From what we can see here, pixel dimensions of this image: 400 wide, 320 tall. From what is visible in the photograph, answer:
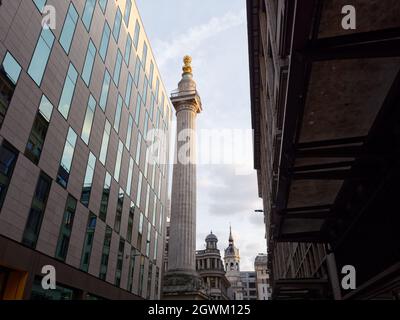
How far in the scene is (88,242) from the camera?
80.6ft

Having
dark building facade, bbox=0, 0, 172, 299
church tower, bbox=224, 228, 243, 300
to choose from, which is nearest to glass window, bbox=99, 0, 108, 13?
dark building facade, bbox=0, 0, 172, 299

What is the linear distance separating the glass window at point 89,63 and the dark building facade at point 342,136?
1584 centimetres

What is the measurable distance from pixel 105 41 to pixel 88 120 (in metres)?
8.53

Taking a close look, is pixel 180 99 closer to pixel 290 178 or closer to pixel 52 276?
pixel 52 276

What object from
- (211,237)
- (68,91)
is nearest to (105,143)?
(68,91)

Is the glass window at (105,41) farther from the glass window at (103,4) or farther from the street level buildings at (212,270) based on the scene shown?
the street level buildings at (212,270)

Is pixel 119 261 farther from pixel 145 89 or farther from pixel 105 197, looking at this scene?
pixel 145 89

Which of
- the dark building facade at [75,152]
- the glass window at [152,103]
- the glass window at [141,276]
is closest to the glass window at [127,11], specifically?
the dark building facade at [75,152]

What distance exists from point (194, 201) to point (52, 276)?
124 ft

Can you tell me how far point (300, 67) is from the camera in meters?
6.08

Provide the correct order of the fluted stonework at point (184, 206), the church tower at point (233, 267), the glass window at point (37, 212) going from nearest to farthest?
the glass window at point (37, 212), the fluted stonework at point (184, 206), the church tower at point (233, 267)

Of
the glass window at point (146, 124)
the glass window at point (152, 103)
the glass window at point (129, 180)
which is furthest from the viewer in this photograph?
the glass window at point (152, 103)

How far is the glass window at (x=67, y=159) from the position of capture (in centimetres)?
2109

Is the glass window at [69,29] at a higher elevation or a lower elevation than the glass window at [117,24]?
lower
